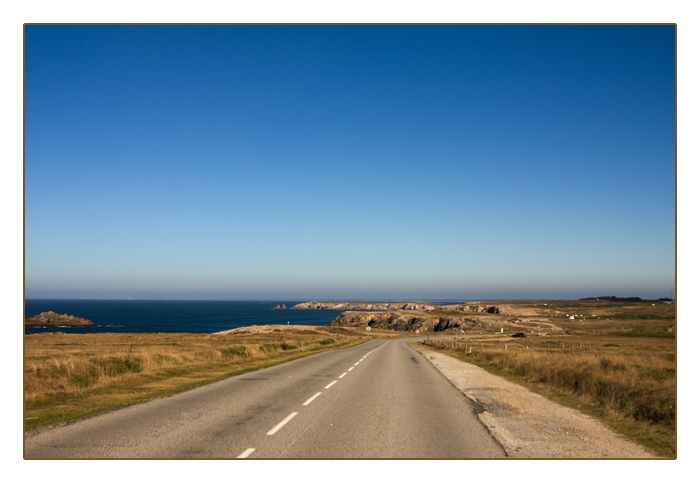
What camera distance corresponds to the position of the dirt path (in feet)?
24.8

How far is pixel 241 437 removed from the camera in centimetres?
811

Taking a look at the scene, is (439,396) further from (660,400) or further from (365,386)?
(660,400)

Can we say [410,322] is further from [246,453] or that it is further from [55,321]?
[246,453]

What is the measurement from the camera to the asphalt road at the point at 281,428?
24.0ft

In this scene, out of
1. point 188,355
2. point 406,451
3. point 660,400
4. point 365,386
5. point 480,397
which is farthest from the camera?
point 188,355

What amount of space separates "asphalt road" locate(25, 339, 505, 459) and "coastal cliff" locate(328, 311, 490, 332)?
4539 inches

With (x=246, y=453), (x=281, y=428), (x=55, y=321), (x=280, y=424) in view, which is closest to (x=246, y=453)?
(x=246, y=453)

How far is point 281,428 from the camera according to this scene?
8844 mm

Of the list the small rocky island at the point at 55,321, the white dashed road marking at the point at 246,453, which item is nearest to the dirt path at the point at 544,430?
the white dashed road marking at the point at 246,453

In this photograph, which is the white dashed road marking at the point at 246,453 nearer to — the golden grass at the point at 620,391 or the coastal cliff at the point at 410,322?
the golden grass at the point at 620,391

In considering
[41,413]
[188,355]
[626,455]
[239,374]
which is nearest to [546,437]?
[626,455]

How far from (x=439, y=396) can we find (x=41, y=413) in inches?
430

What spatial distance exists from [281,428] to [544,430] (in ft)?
17.8

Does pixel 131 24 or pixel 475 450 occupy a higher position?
pixel 131 24
